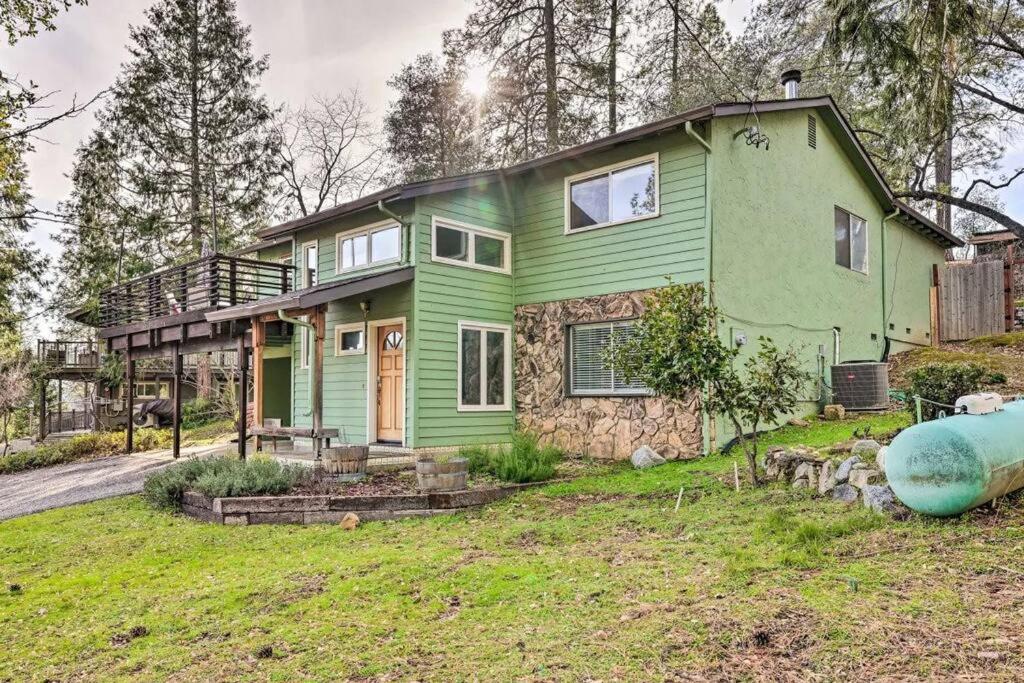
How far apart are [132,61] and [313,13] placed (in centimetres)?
1280

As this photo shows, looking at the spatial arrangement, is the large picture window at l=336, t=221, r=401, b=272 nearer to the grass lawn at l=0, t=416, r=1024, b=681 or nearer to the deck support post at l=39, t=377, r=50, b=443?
the grass lawn at l=0, t=416, r=1024, b=681

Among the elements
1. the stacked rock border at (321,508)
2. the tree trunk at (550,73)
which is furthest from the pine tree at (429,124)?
the stacked rock border at (321,508)

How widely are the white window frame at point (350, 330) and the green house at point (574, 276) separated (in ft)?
0.12

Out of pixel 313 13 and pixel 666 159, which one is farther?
pixel 313 13

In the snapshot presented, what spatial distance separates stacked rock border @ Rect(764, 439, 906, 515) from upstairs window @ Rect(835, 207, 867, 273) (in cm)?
671

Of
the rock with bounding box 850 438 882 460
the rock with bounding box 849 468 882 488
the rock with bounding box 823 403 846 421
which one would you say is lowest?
the rock with bounding box 849 468 882 488

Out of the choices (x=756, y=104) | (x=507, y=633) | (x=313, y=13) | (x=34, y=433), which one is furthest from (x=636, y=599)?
(x=34, y=433)

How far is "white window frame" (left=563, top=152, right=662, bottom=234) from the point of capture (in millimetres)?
10141

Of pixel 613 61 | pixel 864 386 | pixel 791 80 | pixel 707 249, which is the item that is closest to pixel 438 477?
pixel 707 249

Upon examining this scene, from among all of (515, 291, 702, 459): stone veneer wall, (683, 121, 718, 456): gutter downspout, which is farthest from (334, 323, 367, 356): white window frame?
(683, 121, 718, 456): gutter downspout

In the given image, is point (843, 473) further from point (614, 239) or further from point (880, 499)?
point (614, 239)

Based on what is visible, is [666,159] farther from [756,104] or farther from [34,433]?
[34,433]

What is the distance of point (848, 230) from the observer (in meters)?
13.0

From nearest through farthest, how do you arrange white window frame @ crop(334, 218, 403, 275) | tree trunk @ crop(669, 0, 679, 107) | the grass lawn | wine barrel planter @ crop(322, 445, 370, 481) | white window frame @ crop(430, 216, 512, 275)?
1. the grass lawn
2. wine barrel planter @ crop(322, 445, 370, 481)
3. white window frame @ crop(430, 216, 512, 275)
4. white window frame @ crop(334, 218, 403, 275)
5. tree trunk @ crop(669, 0, 679, 107)
